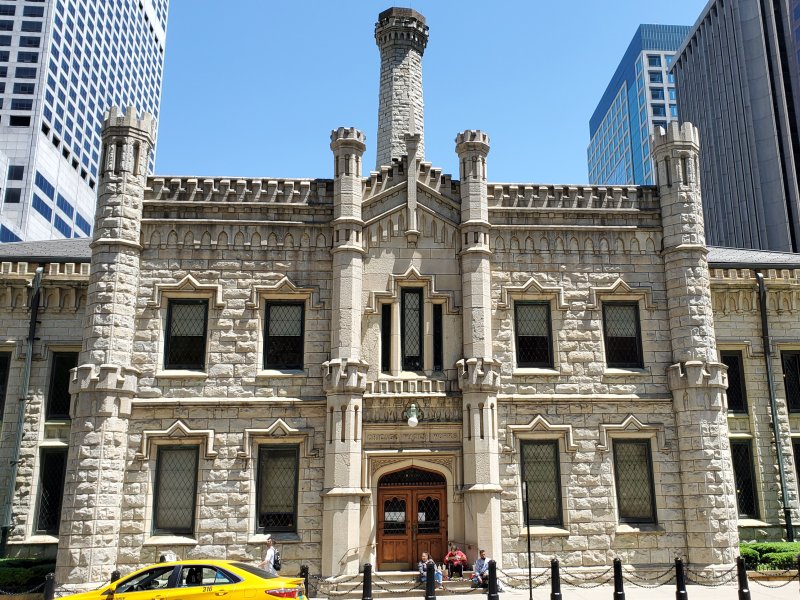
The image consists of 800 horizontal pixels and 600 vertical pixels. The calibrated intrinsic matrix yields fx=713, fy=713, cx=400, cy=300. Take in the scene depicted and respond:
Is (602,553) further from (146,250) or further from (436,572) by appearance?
(146,250)

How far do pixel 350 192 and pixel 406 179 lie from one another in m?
1.83

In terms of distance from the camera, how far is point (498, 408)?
19938 millimetres

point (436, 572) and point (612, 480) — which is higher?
point (612, 480)

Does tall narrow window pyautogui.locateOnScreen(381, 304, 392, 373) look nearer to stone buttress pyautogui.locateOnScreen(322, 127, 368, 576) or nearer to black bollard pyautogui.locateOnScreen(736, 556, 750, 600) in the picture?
stone buttress pyautogui.locateOnScreen(322, 127, 368, 576)

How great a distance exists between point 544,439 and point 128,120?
14.9 metres

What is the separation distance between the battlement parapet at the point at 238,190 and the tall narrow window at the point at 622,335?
9.01 metres

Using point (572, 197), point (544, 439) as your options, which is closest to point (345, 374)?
point (544, 439)

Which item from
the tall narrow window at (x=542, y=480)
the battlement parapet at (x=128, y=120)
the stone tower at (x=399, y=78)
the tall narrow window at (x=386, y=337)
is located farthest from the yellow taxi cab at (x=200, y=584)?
the stone tower at (x=399, y=78)

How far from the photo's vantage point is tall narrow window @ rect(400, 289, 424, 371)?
803 inches

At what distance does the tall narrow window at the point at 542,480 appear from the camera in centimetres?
1964

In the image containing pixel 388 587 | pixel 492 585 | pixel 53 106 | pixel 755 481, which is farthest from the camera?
pixel 53 106

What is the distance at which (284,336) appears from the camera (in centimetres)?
2033

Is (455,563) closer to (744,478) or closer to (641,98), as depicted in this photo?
(744,478)

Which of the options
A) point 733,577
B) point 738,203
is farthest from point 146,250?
point 738,203
